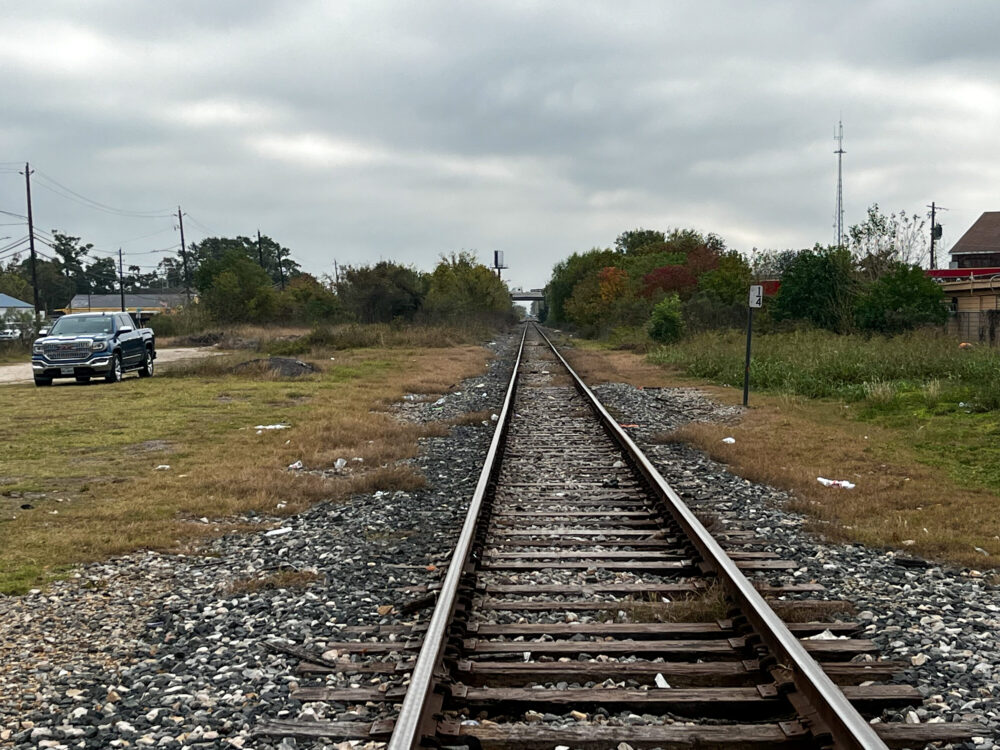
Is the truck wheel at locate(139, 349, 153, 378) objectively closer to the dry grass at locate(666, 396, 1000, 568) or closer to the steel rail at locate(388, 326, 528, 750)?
the dry grass at locate(666, 396, 1000, 568)

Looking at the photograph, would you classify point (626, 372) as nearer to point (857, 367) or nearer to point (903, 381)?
point (857, 367)

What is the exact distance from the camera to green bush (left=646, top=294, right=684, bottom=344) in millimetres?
37188

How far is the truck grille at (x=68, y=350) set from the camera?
21750 millimetres

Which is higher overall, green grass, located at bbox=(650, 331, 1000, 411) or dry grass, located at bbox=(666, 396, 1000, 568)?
green grass, located at bbox=(650, 331, 1000, 411)

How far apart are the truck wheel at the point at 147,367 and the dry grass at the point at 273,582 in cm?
2043

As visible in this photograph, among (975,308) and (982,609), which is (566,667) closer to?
(982,609)

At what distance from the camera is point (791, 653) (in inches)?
155

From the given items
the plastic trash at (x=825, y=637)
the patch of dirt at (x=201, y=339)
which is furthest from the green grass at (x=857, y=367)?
the patch of dirt at (x=201, y=339)

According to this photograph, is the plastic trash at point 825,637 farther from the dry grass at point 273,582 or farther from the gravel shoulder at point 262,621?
the dry grass at point 273,582

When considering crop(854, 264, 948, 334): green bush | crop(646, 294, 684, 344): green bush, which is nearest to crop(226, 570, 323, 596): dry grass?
crop(854, 264, 948, 334): green bush

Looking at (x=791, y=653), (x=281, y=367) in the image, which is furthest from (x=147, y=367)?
(x=791, y=653)

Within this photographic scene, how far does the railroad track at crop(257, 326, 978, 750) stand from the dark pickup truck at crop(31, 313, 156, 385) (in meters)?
18.1

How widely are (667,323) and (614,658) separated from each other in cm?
3406

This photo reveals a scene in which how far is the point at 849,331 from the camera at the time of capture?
30.9m
